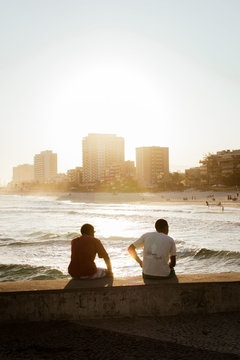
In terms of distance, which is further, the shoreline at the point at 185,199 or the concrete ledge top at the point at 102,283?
the shoreline at the point at 185,199

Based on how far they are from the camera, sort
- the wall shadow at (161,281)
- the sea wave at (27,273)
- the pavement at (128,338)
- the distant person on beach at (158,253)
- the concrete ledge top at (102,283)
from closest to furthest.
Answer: the pavement at (128,338) < the concrete ledge top at (102,283) < the wall shadow at (161,281) < the distant person on beach at (158,253) < the sea wave at (27,273)

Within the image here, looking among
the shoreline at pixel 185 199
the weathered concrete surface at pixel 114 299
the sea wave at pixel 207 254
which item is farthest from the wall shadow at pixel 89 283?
the shoreline at pixel 185 199

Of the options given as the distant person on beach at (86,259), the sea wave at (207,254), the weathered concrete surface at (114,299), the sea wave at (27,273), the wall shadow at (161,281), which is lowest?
the sea wave at (207,254)

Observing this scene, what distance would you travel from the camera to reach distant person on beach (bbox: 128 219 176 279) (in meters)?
5.68

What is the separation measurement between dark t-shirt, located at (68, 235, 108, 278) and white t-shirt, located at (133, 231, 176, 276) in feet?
2.06

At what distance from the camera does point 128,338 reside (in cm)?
451

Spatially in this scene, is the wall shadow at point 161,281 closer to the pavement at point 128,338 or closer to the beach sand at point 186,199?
the pavement at point 128,338

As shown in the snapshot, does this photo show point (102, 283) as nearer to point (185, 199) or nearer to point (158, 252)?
point (158, 252)

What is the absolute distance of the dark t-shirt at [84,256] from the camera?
586cm

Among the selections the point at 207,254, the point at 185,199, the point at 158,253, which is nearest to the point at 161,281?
the point at 158,253

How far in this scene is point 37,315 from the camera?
502cm

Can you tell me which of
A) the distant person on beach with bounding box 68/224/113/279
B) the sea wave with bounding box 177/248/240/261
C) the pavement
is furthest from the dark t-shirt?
the sea wave with bounding box 177/248/240/261

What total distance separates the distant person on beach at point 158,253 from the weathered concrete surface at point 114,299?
204 mm

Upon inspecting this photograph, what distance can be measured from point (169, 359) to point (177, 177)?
586 feet
